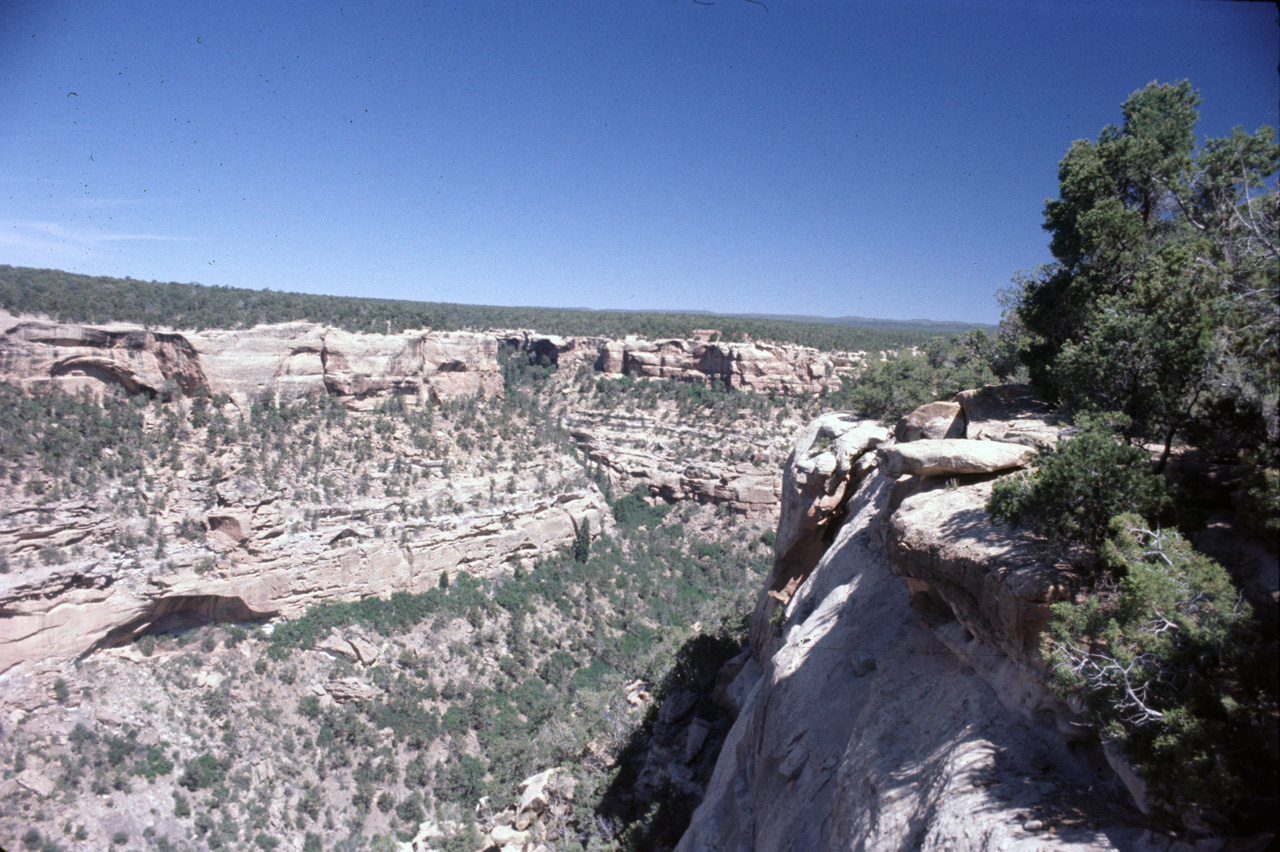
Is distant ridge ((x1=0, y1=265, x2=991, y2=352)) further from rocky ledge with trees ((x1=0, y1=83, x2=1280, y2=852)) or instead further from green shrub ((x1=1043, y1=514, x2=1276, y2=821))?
green shrub ((x1=1043, y1=514, x2=1276, y2=821))

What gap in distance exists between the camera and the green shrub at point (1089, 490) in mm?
6605

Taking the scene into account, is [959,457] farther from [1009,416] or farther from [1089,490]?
[1009,416]

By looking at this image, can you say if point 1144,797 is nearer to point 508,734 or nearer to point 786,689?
point 786,689

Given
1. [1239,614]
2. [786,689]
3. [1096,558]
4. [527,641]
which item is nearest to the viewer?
[1239,614]

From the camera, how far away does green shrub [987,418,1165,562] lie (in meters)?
6.61

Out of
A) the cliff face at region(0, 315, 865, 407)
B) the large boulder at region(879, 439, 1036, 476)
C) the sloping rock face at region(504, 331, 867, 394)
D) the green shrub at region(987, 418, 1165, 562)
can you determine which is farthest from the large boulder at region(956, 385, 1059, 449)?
the sloping rock face at region(504, 331, 867, 394)

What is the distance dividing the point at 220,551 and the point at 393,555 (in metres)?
7.26

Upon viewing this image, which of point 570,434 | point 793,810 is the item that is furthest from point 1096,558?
point 570,434

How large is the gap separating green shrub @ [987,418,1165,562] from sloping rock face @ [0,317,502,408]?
3624 centimetres

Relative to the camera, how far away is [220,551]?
1017 inches

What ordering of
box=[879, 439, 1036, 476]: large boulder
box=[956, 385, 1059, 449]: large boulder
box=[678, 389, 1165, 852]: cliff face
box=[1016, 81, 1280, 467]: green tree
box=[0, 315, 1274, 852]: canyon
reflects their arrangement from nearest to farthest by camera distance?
box=[678, 389, 1165, 852]: cliff face → box=[1016, 81, 1280, 467]: green tree → box=[0, 315, 1274, 852]: canyon → box=[879, 439, 1036, 476]: large boulder → box=[956, 385, 1059, 449]: large boulder

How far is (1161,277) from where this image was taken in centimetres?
791

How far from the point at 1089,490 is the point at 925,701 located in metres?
3.50

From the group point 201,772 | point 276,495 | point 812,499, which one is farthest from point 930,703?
point 276,495
